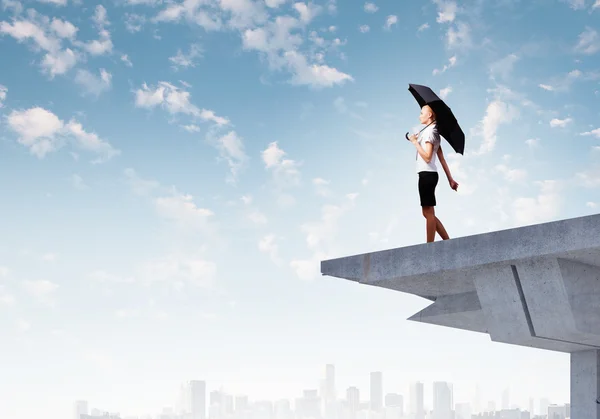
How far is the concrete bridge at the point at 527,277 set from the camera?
31.9 ft

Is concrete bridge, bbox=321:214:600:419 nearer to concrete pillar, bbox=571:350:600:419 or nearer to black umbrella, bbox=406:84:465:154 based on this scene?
concrete pillar, bbox=571:350:600:419

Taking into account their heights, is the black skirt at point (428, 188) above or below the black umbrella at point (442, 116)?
below

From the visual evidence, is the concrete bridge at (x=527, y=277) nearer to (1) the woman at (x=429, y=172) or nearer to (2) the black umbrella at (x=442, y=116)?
(1) the woman at (x=429, y=172)

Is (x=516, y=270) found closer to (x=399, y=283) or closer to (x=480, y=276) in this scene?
(x=480, y=276)

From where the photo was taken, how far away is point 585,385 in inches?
460

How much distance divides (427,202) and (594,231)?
287 cm

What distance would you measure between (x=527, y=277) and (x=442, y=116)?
286 centimetres

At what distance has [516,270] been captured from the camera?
10344 millimetres

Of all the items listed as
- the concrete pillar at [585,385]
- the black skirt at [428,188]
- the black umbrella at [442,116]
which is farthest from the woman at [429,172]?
the concrete pillar at [585,385]

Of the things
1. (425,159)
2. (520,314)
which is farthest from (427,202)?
(520,314)

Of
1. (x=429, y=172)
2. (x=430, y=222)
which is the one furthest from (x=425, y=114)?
(x=430, y=222)

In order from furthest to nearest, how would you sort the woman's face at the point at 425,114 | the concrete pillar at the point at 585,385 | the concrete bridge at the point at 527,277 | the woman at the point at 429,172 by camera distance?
1. the woman's face at the point at 425,114
2. the woman at the point at 429,172
3. the concrete pillar at the point at 585,385
4. the concrete bridge at the point at 527,277

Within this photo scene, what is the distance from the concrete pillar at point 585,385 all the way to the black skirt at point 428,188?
287 cm

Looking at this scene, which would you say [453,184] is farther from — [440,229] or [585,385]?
[585,385]
